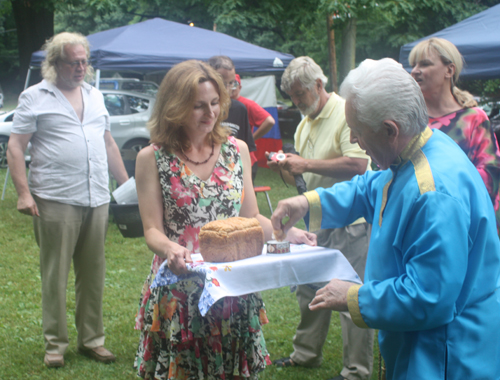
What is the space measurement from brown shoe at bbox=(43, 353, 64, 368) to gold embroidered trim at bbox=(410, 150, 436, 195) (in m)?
3.07

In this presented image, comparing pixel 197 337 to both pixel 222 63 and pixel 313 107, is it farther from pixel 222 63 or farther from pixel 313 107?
pixel 222 63

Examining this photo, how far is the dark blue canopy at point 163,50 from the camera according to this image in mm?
9297

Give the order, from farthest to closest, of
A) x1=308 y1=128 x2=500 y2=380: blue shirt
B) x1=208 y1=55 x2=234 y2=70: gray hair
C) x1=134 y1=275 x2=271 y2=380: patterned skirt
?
x1=208 y1=55 x2=234 y2=70: gray hair
x1=134 y1=275 x2=271 y2=380: patterned skirt
x1=308 y1=128 x2=500 y2=380: blue shirt

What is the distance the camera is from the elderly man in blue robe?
1.33 metres

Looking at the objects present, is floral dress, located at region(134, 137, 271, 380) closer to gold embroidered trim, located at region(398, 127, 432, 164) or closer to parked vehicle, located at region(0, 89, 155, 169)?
gold embroidered trim, located at region(398, 127, 432, 164)

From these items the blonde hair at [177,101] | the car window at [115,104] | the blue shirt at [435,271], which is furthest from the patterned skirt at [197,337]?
the car window at [115,104]

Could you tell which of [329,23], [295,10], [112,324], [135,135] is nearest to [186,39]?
[135,135]

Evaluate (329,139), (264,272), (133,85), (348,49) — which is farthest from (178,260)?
(133,85)

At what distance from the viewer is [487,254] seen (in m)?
1.45

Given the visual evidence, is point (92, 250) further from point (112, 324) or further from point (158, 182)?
point (158, 182)

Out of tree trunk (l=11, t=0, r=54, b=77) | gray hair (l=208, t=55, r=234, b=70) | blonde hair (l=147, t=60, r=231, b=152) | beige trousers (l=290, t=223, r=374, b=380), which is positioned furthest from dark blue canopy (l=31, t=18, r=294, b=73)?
blonde hair (l=147, t=60, r=231, b=152)

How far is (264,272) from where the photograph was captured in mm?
1850

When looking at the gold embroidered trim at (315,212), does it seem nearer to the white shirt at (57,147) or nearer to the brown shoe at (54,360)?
the white shirt at (57,147)

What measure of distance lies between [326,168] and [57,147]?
1824 mm
